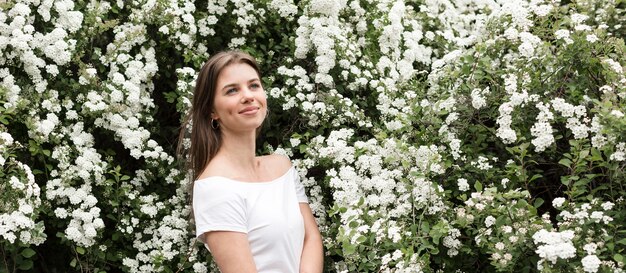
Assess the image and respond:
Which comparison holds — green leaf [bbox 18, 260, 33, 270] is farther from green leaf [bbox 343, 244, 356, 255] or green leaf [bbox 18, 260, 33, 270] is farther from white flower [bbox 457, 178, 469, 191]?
white flower [bbox 457, 178, 469, 191]

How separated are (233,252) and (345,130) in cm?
124

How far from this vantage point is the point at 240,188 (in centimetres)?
358

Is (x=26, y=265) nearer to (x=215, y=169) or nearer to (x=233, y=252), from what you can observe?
(x=215, y=169)

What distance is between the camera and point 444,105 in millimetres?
4312

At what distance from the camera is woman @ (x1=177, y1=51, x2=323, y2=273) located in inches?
137

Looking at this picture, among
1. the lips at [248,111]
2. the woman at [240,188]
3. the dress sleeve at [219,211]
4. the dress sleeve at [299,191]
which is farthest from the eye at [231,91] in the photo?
the dress sleeve at [299,191]

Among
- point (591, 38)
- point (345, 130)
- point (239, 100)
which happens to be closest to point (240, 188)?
point (239, 100)

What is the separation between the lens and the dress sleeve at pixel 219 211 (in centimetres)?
346

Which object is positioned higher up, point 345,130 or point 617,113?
point 617,113

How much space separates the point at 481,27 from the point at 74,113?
2638 mm

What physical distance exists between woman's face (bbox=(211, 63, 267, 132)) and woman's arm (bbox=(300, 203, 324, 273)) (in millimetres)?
512

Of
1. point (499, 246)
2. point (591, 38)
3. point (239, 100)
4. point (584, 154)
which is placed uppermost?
point (591, 38)

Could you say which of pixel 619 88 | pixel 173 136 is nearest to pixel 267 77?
pixel 173 136

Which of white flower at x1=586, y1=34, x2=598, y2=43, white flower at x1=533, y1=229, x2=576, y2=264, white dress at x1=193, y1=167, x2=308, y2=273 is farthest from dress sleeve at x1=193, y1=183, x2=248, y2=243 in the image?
white flower at x1=586, y1=34, x2=598, y2=43
